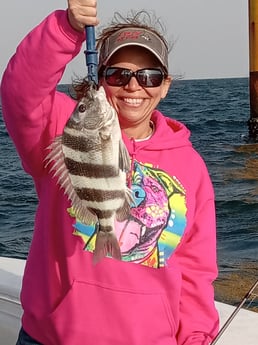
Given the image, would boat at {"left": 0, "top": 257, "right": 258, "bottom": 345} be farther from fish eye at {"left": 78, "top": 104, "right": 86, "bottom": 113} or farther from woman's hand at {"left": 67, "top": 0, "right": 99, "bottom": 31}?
woman's hand at {"left": 67, "top": 0, "right": 99, "bottom": 31}

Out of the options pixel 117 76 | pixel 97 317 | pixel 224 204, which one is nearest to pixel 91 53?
pixel 117 76

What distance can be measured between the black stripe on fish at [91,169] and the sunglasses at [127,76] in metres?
0.51

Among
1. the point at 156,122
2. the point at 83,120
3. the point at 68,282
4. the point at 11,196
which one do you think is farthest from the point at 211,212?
the point at 11,196

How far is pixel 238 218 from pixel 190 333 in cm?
794

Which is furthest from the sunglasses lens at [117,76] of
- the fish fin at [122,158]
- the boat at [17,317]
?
the boat at [17,317]

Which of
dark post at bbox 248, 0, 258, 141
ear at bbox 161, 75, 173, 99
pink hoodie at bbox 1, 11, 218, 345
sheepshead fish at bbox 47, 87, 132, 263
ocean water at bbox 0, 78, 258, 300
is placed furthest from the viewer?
dark post at bbox 248, 0, 258, 141

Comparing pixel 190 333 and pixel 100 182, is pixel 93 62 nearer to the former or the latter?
pixel 100 182

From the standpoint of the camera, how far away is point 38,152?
278 centimetres

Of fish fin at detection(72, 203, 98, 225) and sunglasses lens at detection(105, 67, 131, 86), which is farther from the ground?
sunglasses lens at detection(105, 67, 131, 86)

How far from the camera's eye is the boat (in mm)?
3717

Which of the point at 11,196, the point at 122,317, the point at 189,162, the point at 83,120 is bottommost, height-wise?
the point at 11,196

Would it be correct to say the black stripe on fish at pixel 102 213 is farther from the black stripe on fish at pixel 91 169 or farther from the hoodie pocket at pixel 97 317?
the hoodie pocket at pixel 97 317

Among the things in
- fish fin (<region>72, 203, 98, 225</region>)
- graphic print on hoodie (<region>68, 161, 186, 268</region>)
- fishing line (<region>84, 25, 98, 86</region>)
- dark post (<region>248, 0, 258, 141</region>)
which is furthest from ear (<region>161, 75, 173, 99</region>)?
dark post (<region>248, 0, 258, 141</region>)

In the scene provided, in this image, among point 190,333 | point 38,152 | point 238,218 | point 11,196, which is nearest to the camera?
point 38,152
